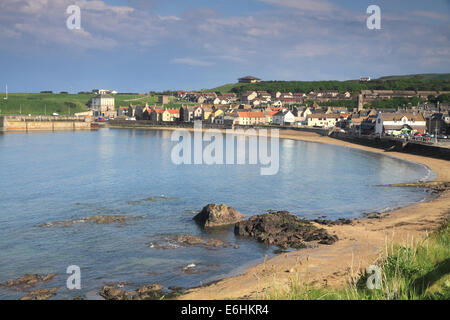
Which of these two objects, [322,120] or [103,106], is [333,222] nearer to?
[322,120]

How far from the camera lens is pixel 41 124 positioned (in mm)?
126688

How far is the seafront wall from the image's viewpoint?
385ft

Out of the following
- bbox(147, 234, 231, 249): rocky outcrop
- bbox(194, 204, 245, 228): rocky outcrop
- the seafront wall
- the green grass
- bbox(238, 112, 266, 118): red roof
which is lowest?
bbox(147, 234, 231, 249): rocky outcrop

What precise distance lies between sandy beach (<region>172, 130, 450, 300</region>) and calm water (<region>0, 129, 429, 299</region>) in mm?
1392

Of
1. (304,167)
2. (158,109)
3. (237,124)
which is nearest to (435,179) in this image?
(304,167)

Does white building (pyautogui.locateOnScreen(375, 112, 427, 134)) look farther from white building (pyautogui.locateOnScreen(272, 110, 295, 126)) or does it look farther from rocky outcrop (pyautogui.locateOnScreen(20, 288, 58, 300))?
rocky outcrop (pyautogui.locateOnScreen(20, 288, 58, 300))

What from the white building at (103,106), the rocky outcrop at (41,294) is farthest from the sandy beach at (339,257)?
the white building at (103,106)

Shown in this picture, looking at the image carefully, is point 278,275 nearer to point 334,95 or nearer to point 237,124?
point 237,124

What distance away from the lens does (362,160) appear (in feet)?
188

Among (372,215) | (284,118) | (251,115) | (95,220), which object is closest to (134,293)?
(95,220)

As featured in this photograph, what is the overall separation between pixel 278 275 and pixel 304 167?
119 feet

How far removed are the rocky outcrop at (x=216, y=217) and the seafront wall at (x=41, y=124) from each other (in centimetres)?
10809

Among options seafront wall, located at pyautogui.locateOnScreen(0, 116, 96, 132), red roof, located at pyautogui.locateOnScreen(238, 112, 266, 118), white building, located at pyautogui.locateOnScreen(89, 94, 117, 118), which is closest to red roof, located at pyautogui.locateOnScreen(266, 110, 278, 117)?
red roof, located at pyautogui.locateOnScreen(238, 112, 266, 118)

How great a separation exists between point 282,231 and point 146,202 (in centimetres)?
1190
